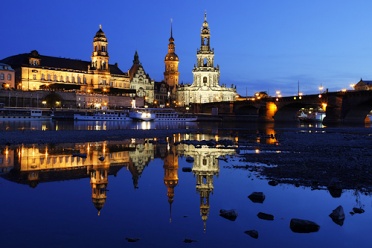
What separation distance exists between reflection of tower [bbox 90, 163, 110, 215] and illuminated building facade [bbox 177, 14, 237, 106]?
497 feet

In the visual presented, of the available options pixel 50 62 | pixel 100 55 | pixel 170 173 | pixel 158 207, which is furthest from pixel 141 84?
pixel 158 207

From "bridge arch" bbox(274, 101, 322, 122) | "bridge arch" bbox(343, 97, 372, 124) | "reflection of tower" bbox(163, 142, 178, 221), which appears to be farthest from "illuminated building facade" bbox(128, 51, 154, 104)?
"reflection of tower" bbox(163, 142, 178, 221)

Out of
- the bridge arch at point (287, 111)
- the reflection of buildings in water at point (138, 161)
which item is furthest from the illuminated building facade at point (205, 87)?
the reflection of buildings in water at point (138, 161)

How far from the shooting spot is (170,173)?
1934 centimetres

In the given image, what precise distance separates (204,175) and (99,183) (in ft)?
15.3

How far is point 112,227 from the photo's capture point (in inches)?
423

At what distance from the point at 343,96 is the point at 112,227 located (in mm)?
85459

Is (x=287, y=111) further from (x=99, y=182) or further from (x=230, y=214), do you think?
(x=230, y=214)

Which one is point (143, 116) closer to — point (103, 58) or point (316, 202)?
point (103, 58)

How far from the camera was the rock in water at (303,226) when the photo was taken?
10.9 m

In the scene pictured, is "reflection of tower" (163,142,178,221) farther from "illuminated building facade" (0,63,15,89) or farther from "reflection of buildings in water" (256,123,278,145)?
"illuminated building facade" (0,63,15,89)

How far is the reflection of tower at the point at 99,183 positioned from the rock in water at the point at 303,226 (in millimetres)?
5300

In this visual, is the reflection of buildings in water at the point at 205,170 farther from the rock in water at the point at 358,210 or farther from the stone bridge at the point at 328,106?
the stone bridge at the point at 328,106

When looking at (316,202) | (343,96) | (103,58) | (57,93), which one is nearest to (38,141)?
(316,202)
